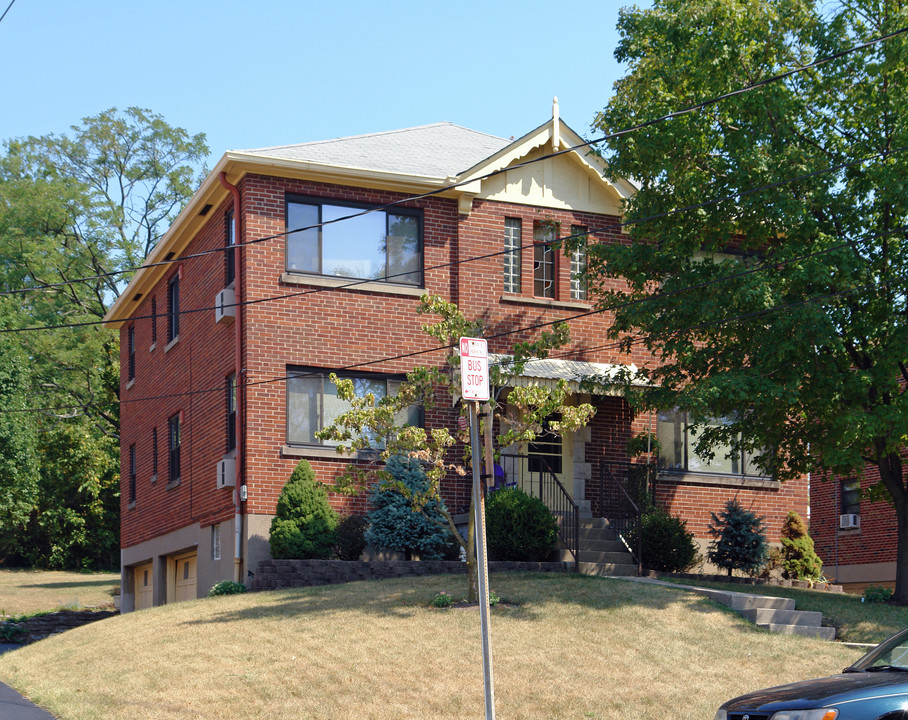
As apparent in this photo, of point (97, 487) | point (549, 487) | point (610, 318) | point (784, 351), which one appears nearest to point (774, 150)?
point (784, 351)

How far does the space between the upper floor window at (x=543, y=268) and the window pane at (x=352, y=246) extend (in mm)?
Result: 3320

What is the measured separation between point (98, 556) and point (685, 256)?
108 feet

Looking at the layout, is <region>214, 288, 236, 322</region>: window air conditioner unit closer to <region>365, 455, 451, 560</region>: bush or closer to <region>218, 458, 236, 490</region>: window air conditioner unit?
<region>218, 458, 236, 490</region>: window air conditioner unit

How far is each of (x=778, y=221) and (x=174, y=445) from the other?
48.5ft

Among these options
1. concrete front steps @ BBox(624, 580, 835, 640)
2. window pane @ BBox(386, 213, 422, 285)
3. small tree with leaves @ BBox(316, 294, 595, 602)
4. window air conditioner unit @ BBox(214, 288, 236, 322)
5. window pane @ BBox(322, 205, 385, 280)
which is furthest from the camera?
window pane @ BBox(386, 213, 422, 285)

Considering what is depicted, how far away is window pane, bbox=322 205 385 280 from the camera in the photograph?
72.7ft

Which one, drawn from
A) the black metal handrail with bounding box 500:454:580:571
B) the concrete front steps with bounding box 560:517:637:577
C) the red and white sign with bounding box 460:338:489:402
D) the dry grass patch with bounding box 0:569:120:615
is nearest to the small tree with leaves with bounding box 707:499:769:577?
the concrete front steps with bounding box 560:517:637:577

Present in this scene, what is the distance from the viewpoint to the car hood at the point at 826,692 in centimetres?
848

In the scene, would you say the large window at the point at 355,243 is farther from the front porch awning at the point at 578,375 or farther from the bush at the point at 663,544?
the bush at the point at 663,544

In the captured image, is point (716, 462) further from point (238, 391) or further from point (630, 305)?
point (238, 391)

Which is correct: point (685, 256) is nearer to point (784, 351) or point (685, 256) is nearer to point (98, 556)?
point (784, 351)

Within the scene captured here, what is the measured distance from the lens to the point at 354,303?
72.7ft

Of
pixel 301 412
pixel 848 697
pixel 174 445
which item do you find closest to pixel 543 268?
pixel 301 412

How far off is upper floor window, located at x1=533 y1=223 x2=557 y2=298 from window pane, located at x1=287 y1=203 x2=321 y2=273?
4.57 meters
